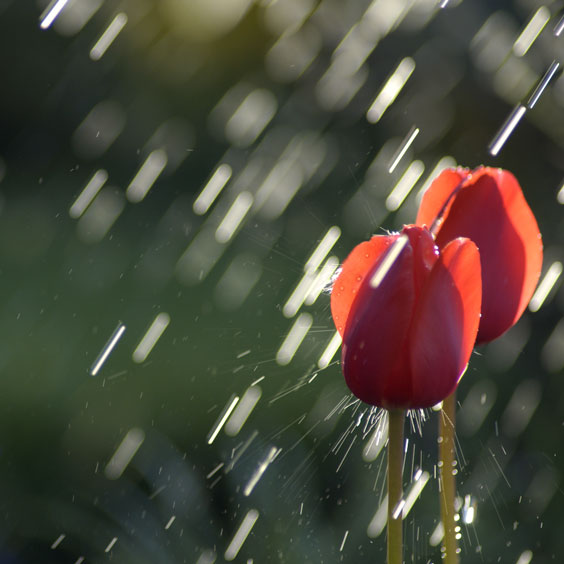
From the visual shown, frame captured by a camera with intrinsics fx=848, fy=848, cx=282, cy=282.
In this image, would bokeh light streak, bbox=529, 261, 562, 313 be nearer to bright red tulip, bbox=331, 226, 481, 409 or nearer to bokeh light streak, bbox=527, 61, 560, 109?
bokeh light streak, bbox=527, 61, 560, 109

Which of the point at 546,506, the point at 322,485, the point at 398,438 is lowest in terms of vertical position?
the point at 546,506

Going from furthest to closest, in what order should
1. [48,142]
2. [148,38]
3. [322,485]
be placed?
[148,38]
[48,142]
[322,485]

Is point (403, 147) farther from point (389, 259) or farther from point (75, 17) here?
point (389, 259)

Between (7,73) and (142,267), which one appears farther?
(7,73)

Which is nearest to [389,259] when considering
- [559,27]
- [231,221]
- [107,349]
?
[107,349]

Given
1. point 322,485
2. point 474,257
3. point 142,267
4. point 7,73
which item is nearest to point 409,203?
point 142,267

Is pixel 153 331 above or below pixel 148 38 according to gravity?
below

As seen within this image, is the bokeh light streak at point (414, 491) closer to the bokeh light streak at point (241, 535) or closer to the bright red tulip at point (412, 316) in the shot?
the bokeh light streak at point (241, 535)

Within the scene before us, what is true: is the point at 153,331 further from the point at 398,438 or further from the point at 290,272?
the point at 398,438
